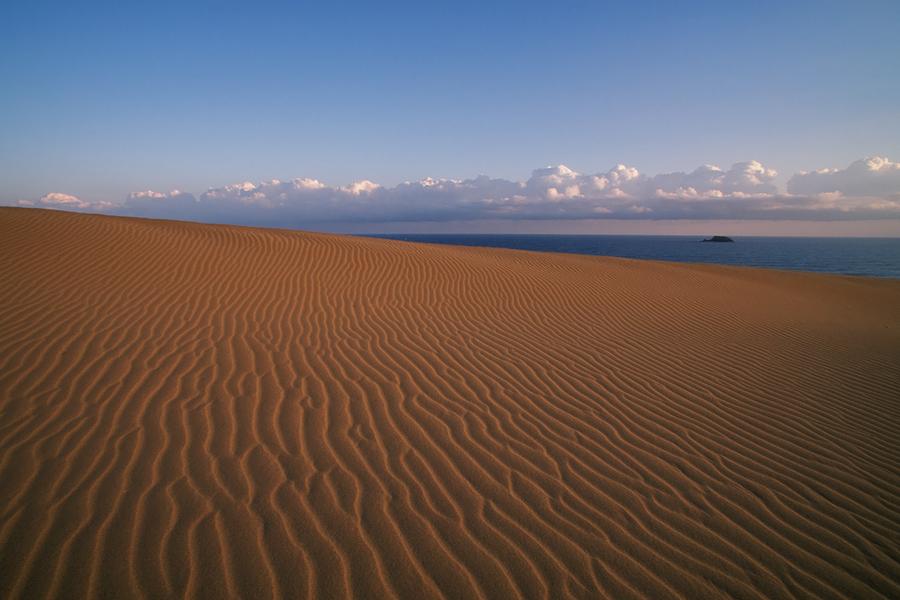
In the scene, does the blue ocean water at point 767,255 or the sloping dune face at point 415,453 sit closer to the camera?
the sloping dune face at point 415,453

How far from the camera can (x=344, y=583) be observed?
226 cm

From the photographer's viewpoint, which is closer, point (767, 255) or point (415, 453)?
point (415, 453)

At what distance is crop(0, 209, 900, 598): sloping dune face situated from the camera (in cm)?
239

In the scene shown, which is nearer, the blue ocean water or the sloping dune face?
the sloping dune face

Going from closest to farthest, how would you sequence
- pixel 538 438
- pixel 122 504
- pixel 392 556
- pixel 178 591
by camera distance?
pixel 178 591
pixel 392 556
pixel 122 504
pixel 538 438

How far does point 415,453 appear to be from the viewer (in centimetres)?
347

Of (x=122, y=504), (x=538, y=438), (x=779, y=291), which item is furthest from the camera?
(x=779, y=291)

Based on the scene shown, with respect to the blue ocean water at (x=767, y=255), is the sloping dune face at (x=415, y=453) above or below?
above

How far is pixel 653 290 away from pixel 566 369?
8.29 meters

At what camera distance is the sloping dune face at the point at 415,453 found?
2.39 meters

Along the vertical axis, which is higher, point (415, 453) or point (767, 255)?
point (415, 453)

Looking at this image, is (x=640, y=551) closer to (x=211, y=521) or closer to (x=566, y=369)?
(x=211, y=521)

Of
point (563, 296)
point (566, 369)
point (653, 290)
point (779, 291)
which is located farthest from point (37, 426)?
point (779, 291)

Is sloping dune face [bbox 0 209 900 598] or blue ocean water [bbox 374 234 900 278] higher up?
sloping dune face [bbox 0 209 900 598]
